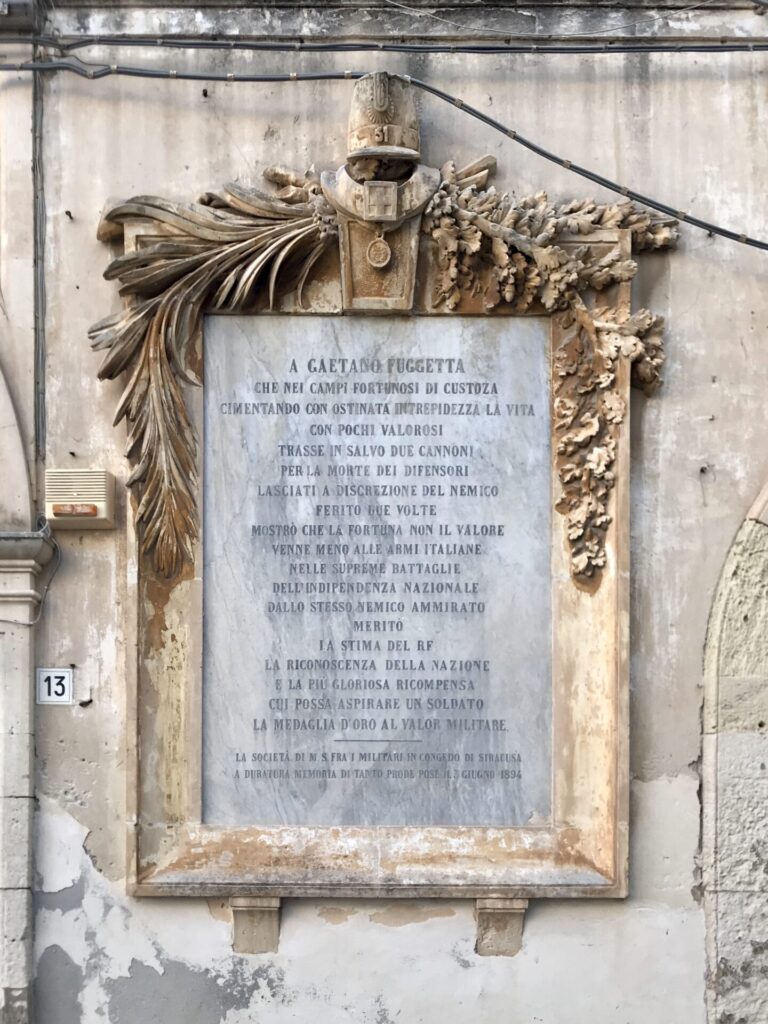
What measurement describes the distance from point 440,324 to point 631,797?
203 cm

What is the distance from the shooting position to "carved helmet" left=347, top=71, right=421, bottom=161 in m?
5.86

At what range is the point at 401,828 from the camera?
19.6 feet

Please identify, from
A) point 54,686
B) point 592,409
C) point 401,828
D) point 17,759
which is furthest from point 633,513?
point 17,759

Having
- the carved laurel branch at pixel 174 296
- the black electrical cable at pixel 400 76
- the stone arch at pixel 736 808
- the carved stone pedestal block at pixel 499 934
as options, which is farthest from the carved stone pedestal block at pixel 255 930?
the black electrical cable at pixel 400 76

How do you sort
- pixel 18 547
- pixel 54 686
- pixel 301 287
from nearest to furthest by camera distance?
pixel 18 547
pixel 54 686
pixel 301 287

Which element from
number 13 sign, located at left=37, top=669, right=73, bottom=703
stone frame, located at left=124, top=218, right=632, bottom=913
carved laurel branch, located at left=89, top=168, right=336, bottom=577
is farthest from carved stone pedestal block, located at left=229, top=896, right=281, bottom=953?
carved laurel branch, located at left=89, top=168, right=336, bottom=577

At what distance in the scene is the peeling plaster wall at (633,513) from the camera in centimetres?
589

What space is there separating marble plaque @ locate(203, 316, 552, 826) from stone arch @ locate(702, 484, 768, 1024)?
66 cm

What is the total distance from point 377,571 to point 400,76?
197 centimetres

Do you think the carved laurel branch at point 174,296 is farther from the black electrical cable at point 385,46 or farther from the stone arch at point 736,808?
the stone arch at point 736,808

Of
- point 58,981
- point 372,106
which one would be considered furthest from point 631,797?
point 372,106

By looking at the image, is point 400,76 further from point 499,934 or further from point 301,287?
point 499,934

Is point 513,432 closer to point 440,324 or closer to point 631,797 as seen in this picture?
point 440,324

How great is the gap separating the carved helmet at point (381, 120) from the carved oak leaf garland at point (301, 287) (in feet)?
0.73
